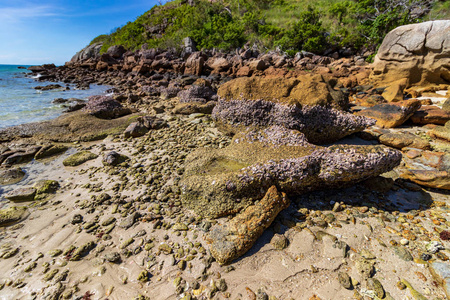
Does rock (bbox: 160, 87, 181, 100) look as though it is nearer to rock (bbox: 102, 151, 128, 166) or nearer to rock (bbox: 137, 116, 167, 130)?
rock (bbox: 137, 116, 167, 130)

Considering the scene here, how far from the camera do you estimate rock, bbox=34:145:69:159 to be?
18.1 ft

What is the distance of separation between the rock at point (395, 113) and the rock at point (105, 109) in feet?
30.5

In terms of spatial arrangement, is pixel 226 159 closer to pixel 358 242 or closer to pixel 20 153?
pixel 358 242

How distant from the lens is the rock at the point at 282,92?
14.9ft

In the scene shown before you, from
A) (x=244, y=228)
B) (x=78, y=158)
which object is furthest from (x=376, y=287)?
(x=78, y=158)

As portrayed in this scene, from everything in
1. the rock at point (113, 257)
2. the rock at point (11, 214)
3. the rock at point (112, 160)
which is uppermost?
the rock at point (112, 160)

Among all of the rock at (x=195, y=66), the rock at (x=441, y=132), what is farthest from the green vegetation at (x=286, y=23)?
the rock at (x=441, y=132)

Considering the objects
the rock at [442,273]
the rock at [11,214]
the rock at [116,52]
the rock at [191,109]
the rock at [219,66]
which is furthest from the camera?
the rock at [116,52]

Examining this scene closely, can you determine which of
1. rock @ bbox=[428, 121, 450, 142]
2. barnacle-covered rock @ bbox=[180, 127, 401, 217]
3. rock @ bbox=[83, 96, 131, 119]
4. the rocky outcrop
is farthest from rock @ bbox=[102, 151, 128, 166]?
the rocky outcrop

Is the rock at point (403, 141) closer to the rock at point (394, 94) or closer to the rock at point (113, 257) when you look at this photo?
the rock at point (394, 94)

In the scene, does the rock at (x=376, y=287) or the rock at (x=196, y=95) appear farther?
the rock at (x=196, y=95)

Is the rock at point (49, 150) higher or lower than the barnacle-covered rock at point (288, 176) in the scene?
lower

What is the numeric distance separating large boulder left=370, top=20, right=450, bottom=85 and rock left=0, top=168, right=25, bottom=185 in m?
14.1

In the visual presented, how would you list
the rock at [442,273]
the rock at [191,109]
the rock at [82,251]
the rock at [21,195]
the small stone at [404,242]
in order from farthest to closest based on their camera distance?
1. the rock at [191,109]
2. the rock at [21,195]
3. the rock at [82,251]
4. the small stone at [404,242]
5. the rock at [442,273]
